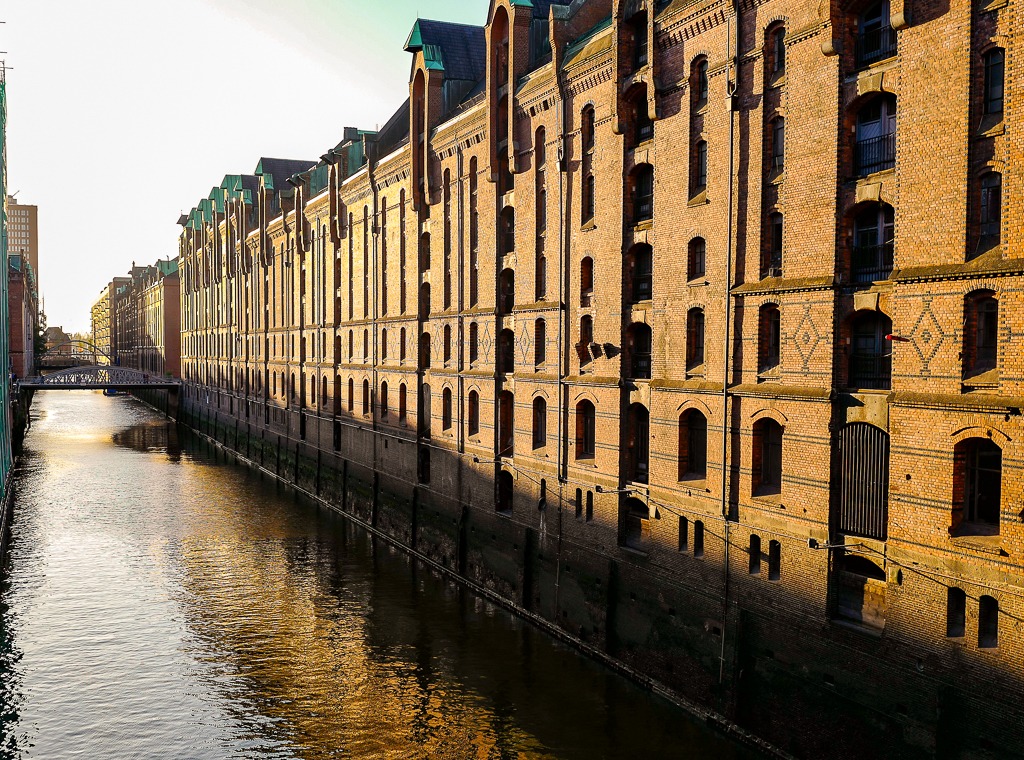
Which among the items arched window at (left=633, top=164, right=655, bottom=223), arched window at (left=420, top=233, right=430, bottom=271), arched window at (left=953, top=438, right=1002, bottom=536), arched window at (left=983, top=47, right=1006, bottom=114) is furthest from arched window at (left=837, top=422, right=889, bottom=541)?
arched window at (left=420, top=233, right=430, bottom=271)

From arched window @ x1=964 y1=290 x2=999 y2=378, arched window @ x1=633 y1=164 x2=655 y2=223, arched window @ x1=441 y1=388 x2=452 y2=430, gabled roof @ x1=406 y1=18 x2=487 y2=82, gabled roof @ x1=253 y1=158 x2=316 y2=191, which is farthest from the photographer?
gabled roof @ x1=253 y1=158 x2=316 y2=191

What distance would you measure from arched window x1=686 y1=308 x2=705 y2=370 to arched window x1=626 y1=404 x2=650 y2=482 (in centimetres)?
254

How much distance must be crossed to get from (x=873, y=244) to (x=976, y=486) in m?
4.83

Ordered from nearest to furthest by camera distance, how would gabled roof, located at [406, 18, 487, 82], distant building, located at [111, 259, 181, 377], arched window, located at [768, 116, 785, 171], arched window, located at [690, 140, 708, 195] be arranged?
1. arched window, located at [768, 116, 785, 171]
2. arched window, located at [690, 140, 708, 195]
3. gabled roof, located at [406, 18, 487, 82]
4. distant building, located at [111, 259, 181, 377]

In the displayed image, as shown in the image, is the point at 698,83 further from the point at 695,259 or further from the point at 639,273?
the point at 639,273

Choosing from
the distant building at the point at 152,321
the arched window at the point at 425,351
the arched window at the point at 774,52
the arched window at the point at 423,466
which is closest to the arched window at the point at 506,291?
the arched window at the point at 425,351

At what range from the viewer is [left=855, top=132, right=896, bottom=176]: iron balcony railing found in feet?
53.5

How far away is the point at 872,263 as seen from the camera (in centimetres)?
1681

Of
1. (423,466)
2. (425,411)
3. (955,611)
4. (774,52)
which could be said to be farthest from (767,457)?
(425,411)

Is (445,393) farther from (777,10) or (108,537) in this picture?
(777,10)

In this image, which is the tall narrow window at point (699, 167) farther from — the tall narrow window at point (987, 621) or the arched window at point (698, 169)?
the tall narrow window at point (987, 621)

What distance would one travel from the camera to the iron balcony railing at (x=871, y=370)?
Answer: 54.5ft

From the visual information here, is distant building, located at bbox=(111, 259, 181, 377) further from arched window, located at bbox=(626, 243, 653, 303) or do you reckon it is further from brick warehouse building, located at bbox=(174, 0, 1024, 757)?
arched window, located at bbox=(626, 243, 653, 303)

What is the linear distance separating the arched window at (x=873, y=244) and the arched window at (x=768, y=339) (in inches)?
85.6
